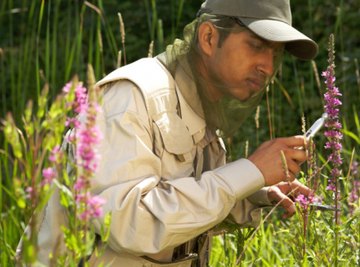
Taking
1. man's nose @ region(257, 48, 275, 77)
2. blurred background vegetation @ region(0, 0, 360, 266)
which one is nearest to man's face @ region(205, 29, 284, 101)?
man's nose @ region(257, 48, 275, 77)

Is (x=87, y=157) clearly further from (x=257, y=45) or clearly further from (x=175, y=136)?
(x=257, y=45)

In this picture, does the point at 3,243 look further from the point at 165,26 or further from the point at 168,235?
the point at 165,26

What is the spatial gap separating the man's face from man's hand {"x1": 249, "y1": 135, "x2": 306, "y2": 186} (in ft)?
0.70

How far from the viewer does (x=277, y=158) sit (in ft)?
8.75

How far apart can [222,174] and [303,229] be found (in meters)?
0.28

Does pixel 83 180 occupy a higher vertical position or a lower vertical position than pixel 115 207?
higher

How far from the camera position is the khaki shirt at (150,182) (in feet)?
8.35

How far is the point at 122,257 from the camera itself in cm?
273

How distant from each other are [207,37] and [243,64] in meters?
0.17

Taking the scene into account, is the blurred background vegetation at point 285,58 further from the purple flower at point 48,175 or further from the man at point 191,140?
the purple flower at point 48,175

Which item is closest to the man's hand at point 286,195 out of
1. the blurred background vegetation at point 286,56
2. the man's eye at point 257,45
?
the man's eye at point 257,45

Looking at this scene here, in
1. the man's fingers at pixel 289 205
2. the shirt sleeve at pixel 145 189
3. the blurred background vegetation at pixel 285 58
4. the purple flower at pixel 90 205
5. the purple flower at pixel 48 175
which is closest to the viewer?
the purple flower at pixel 48 175

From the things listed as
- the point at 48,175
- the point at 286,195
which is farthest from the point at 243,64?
the point at 48,175

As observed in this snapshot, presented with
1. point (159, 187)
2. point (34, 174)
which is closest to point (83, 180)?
point (34, 174)
